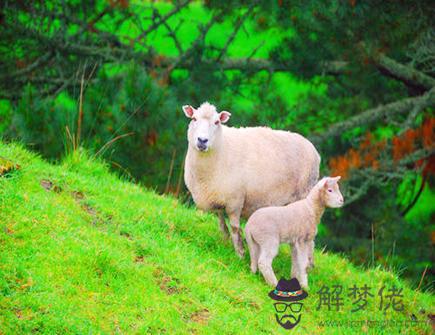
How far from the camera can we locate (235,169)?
25.5 feet

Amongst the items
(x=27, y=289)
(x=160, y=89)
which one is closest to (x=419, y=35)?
(x=160, y=89)

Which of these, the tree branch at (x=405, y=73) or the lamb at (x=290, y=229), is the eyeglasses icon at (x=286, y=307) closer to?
the lamb at (x=290, y=229)

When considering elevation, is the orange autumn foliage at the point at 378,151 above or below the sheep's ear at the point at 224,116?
below

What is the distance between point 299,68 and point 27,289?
8.79m

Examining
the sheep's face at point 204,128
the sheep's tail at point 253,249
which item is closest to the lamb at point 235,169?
the sheep's face at point 204,128

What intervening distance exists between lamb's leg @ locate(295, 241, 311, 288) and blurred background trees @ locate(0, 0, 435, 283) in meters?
3.38

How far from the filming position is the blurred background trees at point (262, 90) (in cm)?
1141

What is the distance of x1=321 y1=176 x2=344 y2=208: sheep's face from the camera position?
7449 mm

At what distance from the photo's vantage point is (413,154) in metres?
12.1

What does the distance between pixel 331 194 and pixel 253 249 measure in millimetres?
901

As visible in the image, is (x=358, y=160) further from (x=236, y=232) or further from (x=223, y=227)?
(x=236, y=232)

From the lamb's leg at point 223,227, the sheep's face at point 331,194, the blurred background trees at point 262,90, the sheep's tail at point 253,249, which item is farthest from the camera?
the blurred background trees at point 262,90

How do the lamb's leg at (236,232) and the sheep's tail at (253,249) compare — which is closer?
the sheep's tail at (253,249)

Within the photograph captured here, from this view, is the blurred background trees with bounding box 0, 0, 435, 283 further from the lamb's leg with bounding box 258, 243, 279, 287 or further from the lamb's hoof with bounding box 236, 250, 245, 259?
the lamb's leg with bounding box 258, 243, 279, 287
